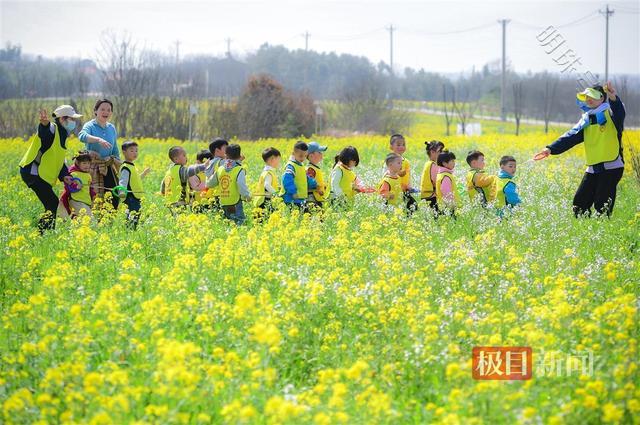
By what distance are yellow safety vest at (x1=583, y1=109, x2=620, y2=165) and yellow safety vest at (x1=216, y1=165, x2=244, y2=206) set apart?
14.6ft

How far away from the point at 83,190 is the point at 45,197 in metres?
0.50

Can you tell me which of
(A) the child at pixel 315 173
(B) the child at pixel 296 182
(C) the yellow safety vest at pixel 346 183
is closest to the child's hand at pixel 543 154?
(C) the yellow safety vest at pixel 346 183

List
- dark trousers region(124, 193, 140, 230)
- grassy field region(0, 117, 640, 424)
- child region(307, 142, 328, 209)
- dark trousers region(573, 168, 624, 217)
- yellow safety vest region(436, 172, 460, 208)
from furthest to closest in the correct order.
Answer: child region(307, 142, 328, 209)
dark trousers region(573, 168, 624, 217)
yellow safety vest region(436, 172, 460, 208)
dark trousers region(124, 193, 140, 230)
grassy field region(0, 117, 640, 424)

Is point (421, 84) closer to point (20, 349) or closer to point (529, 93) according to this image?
point (529, 93)

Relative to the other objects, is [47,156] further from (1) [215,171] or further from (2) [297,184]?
(2) [297,184]

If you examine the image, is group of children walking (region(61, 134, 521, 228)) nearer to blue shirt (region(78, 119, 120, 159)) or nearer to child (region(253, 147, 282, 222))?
child (region(253, 147, 282, 222))

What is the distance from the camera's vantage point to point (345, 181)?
10375 millimetres

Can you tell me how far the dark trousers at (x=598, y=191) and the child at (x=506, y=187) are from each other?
0.82 meters

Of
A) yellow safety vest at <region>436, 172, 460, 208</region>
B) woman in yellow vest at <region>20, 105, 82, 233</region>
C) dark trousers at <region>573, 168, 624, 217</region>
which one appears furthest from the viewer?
dark trousers at <region>573, 168, 624, 217</region>

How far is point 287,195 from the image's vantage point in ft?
33.4

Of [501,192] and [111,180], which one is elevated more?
[111,180]

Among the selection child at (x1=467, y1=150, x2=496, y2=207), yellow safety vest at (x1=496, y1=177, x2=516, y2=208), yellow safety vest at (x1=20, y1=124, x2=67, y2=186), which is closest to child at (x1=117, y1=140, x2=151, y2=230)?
yellow safety vest at (x1=20, y1=124, x2=67, y2=186)

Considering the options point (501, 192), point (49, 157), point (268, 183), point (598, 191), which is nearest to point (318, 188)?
point (268, 183)

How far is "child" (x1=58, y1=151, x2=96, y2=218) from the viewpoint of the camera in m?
9.84
